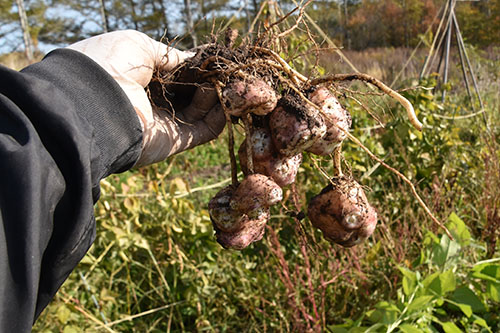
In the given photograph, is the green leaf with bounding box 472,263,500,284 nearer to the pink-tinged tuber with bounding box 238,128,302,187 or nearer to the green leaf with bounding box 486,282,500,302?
the green leaf with bounding box 486,282,500,302

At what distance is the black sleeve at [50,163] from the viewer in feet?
2.22

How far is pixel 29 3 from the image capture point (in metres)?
18.3

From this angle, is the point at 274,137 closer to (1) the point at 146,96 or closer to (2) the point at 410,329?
(1) the point at 146,96

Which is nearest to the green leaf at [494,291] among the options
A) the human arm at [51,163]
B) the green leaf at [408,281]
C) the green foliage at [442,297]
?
the green foliage at [442,297]

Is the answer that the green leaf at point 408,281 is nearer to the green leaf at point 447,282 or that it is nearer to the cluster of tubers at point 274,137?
the green leaf at point 447,282

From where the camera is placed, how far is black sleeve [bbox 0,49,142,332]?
68 centimetres

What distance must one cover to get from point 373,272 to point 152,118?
1487 mm

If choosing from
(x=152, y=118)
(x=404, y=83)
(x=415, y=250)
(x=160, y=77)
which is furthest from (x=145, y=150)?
(x=404, y=83)

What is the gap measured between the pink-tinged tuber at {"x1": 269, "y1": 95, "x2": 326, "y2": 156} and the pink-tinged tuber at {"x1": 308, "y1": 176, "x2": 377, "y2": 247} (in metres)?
0.17

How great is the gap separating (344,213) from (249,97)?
43 centimetres

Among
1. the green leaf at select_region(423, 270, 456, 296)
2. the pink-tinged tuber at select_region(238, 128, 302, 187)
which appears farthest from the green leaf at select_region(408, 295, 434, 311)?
the pink-tinged tuber at select_region(238, 128, 302, 187)

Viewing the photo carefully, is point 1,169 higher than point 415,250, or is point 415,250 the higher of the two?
point 1,169

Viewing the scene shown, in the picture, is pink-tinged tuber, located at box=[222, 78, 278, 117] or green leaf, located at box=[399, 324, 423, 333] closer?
pink-tinged tuber, located at box=[222, 78, 278, 117]

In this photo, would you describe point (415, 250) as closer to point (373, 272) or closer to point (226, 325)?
point (373, 272)
